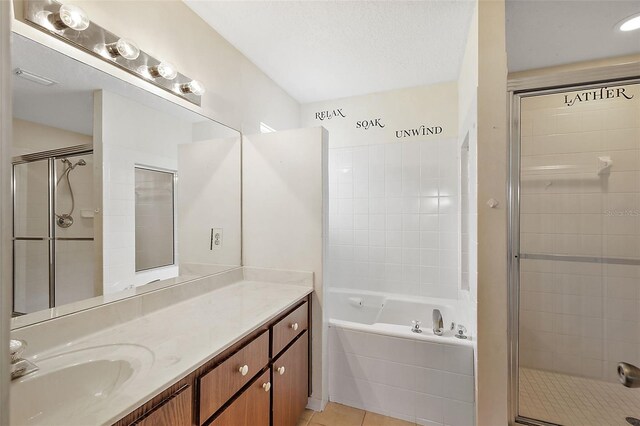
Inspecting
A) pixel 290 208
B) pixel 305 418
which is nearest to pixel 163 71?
pixel 290 208

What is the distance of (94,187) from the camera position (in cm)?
118

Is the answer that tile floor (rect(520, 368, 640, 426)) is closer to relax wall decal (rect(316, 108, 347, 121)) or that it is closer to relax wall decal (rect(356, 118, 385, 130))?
relax wall decal (rect(356, 118, 385, 130))

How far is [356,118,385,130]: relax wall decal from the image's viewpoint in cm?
272

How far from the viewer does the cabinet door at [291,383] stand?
4.57 feet

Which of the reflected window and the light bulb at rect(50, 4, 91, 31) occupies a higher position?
the light bulb at rect(50, 4, 91, 31)

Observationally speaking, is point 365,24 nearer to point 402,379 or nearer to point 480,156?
point 480,156

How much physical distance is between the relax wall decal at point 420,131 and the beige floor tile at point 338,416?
227 cm

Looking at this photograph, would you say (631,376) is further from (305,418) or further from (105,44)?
(105,44)

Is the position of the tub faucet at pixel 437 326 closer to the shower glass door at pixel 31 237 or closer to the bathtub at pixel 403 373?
the bathtub at pixel 403 373

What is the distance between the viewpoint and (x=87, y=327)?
1.11 metres

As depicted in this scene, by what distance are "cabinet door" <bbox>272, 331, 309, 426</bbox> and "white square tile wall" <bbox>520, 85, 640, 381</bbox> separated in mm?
1176

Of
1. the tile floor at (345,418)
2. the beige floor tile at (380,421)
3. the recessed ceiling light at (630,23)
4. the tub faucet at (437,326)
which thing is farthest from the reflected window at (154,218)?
the recessed ceiling light at (630,23)


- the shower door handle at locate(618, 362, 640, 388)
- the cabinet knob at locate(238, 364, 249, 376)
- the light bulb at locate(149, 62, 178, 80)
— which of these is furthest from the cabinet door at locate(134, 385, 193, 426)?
the shower door handle at locate(618, 362, 640, 388)

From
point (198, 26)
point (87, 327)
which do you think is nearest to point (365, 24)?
point (198, 26)
